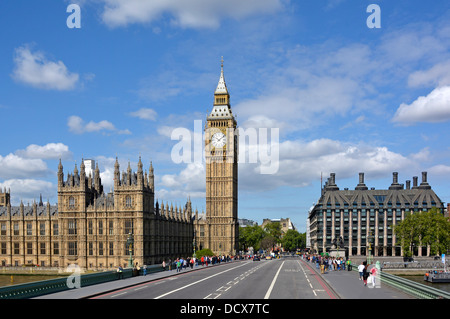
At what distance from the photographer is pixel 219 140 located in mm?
146750

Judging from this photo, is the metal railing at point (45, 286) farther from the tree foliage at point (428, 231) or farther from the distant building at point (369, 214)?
the distant building at point (369, 214)

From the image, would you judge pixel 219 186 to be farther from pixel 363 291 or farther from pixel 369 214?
pixel 363 291

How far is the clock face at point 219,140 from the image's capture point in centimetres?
14650

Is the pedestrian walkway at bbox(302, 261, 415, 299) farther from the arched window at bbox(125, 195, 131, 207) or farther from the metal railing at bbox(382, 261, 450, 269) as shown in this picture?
the arched window at bbox(125, 195, 131, 207)

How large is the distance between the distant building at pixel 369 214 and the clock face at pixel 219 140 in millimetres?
41011

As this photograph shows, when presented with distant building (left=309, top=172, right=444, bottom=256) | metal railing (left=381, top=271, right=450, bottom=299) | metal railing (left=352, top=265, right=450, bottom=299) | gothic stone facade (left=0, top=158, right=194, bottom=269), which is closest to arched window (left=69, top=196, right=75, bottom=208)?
gothic stone facade (left=0, top=158, right=194, bottom=269)

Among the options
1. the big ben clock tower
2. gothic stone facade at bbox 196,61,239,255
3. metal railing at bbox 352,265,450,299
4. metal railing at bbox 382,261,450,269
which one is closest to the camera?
metal railing at bbox 352,265,450,299

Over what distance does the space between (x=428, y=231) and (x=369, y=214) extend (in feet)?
162

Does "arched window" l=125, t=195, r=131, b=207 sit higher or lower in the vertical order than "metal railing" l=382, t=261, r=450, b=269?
higher

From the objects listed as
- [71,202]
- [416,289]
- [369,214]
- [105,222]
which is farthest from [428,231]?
[416,289]

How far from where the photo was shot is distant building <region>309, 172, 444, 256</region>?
15512cm

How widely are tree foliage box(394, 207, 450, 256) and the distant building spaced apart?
4038 cm
